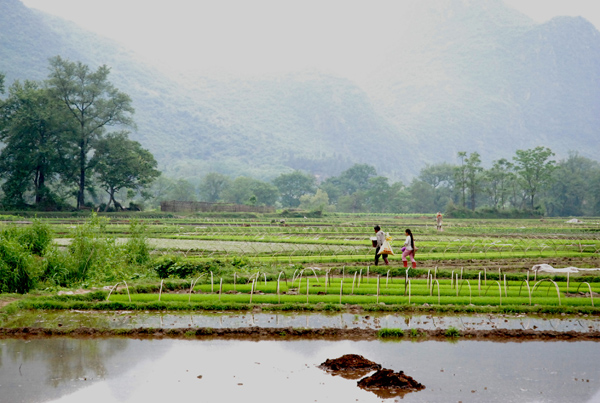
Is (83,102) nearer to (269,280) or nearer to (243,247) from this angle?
(243,247)

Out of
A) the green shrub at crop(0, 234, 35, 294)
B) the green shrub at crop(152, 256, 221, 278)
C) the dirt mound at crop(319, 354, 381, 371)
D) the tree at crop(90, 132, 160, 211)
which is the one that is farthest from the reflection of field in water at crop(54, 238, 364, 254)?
the tree at crop(90, 132, 160, 211)

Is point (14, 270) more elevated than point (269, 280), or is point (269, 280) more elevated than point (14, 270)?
point (14, 270)

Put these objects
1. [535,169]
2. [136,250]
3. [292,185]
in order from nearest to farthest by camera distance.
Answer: [136,250] < [535,169] < [292,185]

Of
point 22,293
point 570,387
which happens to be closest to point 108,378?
point 570,387

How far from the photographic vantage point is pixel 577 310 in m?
15.0

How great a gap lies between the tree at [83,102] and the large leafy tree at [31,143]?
1.59 metres

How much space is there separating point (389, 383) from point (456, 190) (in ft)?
352

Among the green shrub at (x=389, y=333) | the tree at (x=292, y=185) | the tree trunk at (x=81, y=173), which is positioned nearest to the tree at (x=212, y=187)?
the tree at (x=292, y=185)

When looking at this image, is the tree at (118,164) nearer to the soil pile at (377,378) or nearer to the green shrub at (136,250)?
the green shrub at (136,250)

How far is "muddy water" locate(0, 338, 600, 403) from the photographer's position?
906 cm

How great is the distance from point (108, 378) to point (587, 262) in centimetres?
2342

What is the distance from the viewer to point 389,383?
31.0ft

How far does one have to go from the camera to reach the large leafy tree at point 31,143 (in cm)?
6812

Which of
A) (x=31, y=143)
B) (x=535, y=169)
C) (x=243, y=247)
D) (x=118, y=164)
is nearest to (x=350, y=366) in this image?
(x=243, y=247)
